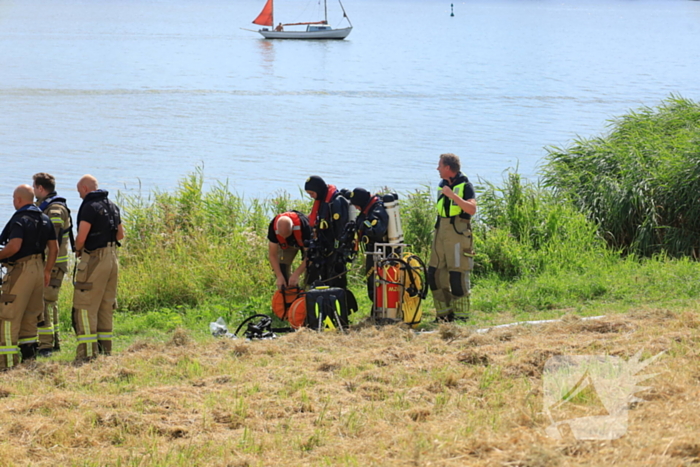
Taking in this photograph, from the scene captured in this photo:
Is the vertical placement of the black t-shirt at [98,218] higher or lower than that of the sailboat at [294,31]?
lower

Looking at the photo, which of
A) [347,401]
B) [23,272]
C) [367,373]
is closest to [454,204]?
[367,373]

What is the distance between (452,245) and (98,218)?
13.1ft

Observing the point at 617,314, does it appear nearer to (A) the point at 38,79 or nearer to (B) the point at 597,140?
(B) the point at 597,140

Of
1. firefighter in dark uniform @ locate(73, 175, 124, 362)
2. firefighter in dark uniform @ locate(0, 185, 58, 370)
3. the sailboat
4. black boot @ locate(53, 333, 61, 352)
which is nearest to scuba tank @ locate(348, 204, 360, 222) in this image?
firefighter in dark uniform @ locate(73, 175, 124, 362)

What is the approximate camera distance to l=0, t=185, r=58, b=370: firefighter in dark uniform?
821 centimetres

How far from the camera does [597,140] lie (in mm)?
17266

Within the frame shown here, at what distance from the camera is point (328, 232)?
977 cm

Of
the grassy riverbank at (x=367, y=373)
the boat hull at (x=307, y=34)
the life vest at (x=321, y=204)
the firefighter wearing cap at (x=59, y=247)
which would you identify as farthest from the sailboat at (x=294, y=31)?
the firefighter wearing cap at (x=59, y=247)

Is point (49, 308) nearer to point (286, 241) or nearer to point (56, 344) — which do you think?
point (56, 344)

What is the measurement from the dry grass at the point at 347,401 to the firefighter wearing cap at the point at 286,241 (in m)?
1.24

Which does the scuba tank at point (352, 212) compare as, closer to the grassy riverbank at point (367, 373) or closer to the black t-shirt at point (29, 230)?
the grassy riverbank at point (367, 373)

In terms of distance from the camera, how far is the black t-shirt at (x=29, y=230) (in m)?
8.16

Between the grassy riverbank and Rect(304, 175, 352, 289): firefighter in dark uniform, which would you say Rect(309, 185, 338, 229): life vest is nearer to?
Rect(304, 175, 352, 289): firefighter in dark uniform

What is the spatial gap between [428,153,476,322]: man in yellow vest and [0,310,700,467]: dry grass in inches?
43.9
